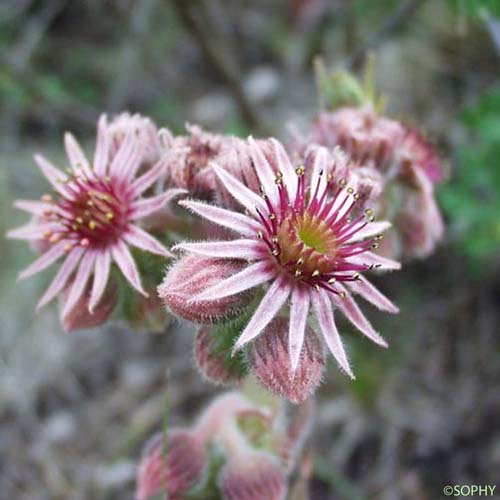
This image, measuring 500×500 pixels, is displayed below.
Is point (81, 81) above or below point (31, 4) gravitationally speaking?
below

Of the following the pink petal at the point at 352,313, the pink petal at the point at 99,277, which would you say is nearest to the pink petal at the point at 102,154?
the pink petal at the point at 99,277

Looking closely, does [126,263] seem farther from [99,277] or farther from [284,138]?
[284,138]

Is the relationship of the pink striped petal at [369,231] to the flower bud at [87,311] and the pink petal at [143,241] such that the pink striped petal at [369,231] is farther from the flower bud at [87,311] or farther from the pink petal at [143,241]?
the flower bud at [87,311]

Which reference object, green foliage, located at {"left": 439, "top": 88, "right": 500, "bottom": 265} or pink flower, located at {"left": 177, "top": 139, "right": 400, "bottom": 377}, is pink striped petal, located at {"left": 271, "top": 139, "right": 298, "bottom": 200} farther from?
green foliage, located at {"left": 439, "top": 88, "right": 500, "bottom": 265}

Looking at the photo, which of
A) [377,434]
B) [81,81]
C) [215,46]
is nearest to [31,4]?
[81,81]

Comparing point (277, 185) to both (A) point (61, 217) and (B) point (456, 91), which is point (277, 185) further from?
(B) point (456, 91)

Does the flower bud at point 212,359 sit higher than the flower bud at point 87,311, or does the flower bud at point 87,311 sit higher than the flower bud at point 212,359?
the flower bud at point 87,311
